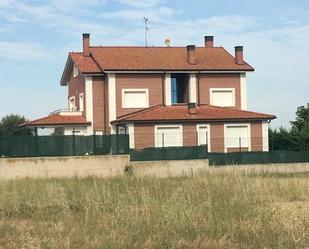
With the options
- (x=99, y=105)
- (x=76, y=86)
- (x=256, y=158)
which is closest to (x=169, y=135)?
(x=99, y=105)

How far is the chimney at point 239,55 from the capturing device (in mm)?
50062

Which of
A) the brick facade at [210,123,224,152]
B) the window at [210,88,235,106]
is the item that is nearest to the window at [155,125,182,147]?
the brick facade at [210,123,224,152]

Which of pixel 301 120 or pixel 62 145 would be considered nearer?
pixel 62 145

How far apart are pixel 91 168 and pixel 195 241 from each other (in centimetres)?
2195

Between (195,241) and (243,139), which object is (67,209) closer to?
(195,241)

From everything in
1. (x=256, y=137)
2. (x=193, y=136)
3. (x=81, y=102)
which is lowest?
(x=256, y=137)

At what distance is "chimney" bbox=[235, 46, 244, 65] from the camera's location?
1971 inches

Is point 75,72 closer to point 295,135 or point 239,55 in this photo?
point 239,55

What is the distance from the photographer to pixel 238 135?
146ft

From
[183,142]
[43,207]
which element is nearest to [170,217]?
[43,207]

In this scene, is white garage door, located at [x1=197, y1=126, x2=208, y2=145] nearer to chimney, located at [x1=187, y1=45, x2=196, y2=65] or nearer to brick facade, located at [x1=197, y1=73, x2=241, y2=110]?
brick facade, located at [x1=197, y1=73, x2=241, y2=110]

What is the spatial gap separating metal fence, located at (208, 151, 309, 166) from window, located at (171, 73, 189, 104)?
1274cm

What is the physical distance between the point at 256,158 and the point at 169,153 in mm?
5819

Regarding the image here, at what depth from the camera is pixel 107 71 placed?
4606 centimetres
